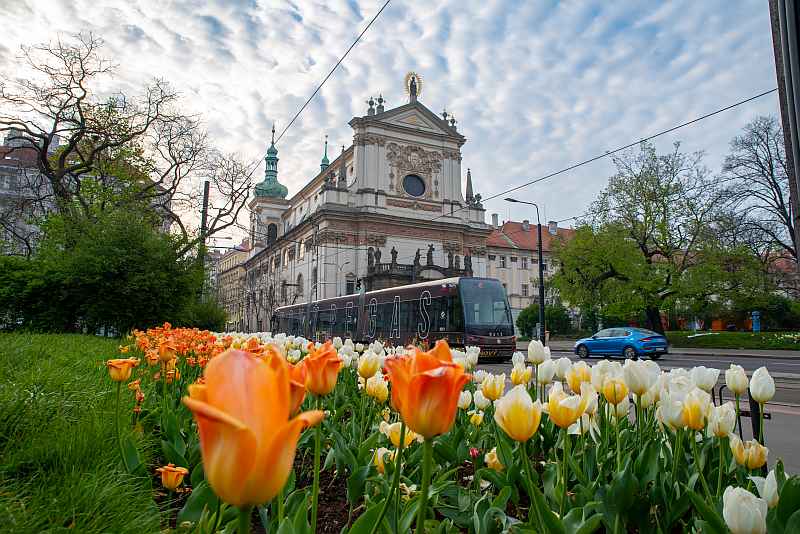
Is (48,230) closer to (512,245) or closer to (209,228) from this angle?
(209,228)

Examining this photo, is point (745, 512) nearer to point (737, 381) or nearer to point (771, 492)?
point (771, 492)

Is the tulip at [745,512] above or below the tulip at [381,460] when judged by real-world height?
above

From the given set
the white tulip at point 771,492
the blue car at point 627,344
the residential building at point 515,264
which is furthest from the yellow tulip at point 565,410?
the residential building at point 515,264

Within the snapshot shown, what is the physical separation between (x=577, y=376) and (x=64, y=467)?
222 centimetres

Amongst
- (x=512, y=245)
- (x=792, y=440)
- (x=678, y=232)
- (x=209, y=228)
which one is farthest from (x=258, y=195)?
(x=792, y=440)

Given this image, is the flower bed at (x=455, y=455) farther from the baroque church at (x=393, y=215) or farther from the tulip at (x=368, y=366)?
the baroque church at (x=393, y=215)

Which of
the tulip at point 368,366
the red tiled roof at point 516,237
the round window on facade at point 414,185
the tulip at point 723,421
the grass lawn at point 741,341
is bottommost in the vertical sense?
the grass lawn at point 741,341

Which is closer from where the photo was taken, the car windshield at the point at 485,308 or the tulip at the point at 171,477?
the tulip at the point at 171,477

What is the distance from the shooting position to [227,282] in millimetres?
92000

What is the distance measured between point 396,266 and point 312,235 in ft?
31.6

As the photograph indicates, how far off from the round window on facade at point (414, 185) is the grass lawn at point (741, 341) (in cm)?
2677

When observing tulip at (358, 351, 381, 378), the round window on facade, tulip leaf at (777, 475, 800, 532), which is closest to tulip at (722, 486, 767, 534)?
tulip leaf at (777, 475, 800, 532)

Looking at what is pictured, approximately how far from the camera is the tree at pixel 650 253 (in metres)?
28.1

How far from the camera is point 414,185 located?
49531 mm
